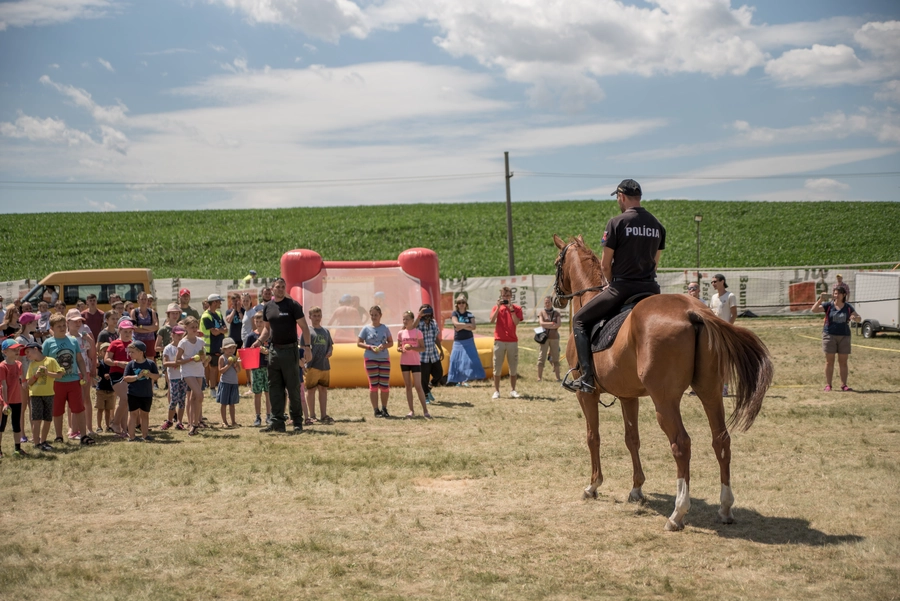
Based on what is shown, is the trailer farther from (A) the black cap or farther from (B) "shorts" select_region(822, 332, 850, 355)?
(A) the black cap

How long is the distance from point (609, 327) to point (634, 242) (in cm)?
74

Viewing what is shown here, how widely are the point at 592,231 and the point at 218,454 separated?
51316mm

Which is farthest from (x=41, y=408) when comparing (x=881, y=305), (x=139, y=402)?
(x=881, y=305)

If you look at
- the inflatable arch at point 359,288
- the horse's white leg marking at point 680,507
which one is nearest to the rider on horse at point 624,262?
the horse's white leg marking at point 680,507

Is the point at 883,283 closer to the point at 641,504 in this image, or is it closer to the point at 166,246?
the point at 641,504

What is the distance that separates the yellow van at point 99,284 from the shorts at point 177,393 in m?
14.9

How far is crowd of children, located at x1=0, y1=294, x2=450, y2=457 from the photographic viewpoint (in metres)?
9.65

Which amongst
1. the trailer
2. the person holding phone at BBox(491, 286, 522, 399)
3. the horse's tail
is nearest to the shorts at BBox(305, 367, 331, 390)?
the person holding phone at BBox(491, 286, 522, 399)

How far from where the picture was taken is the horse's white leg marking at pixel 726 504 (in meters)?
6.18

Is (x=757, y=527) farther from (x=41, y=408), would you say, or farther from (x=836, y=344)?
(x=836, y=344)

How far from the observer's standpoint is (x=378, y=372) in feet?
40.3

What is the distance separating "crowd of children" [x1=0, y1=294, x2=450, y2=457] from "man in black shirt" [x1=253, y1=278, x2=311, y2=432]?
362mm

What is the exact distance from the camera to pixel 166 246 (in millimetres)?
58406

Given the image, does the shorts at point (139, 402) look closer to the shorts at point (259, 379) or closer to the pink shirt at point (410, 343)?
the shorts at point (259, 379)
